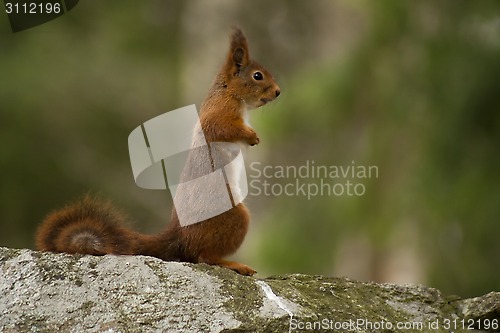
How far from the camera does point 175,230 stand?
2797 mm

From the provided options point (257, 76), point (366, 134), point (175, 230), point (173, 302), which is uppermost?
point (257, 76)

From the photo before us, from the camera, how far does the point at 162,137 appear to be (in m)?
4.39

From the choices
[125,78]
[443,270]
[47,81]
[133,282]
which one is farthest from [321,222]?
[125,78]

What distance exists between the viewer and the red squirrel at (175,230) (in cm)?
261

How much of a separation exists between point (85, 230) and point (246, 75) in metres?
0.94

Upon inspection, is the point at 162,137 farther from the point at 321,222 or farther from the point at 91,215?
the point at 91,215

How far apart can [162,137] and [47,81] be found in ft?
14.3

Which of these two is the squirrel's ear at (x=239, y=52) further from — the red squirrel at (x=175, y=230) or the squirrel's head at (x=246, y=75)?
the red squirrel at (x=175, y=230)

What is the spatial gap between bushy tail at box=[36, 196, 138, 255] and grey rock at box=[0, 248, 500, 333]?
0.08 metres

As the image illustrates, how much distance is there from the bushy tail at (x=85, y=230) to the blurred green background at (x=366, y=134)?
0.61 meters

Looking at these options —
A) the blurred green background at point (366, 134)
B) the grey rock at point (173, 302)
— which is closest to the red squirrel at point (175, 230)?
the grey rock at point (173, 302)

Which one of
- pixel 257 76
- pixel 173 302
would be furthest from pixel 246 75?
pixel 173 302

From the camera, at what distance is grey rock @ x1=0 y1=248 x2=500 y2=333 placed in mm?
2322

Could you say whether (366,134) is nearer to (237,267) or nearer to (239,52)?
(239,52)
